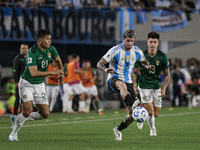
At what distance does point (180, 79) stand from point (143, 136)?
14.8 meters

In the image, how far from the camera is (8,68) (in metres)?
23.2

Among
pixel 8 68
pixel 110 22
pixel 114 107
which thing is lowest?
pixel 114 107

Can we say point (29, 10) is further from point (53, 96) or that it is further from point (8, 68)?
point (53, 96)

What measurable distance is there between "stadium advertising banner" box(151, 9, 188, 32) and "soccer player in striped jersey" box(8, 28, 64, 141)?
17.5 m

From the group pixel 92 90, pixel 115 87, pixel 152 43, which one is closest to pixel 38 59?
pixel 115 87

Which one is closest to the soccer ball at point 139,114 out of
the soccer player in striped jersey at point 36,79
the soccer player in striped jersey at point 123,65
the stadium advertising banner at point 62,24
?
the soccer player in striped jersey at point 123,65

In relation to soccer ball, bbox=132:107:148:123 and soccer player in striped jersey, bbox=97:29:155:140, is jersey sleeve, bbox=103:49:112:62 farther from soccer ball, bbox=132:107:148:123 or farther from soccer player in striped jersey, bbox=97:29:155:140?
soccer ball, bbox=132:107:148:123

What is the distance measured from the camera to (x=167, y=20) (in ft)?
84.0

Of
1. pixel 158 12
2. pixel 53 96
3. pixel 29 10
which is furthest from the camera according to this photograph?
pixel 158 12

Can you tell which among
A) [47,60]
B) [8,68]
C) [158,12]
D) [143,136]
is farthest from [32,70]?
[158,12]

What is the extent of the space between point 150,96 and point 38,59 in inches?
112

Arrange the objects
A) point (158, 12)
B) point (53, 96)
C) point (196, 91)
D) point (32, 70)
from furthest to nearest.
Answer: point (158, 12), point (196, 91), point (53, 96), point (32, 70)

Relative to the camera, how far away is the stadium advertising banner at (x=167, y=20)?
25094mm

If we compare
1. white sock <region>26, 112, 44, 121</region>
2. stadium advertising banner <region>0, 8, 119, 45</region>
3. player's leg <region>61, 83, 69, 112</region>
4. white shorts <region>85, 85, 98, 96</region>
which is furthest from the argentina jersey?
stadium advertising banner <region>0, 8, 119, 45</region>
